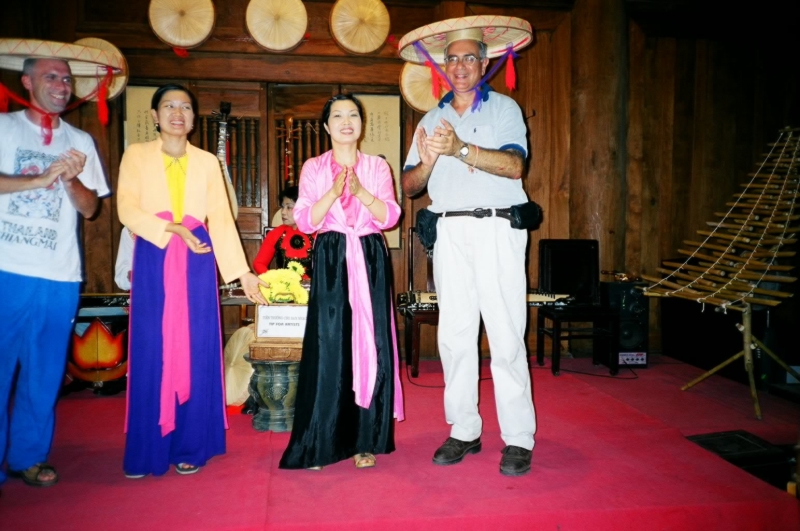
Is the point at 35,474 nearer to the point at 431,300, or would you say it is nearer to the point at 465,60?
the point at 465,60

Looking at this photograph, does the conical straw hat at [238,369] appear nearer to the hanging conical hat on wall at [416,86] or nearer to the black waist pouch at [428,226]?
the black waist pouch at [428,226]

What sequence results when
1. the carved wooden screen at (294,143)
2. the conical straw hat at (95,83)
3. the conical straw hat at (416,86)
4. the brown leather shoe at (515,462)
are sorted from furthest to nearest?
the carved wooden screen at (294,143)
the conical straw hat at (416,86)
the conical straw hat at (95,83)
the brown leather shoe at (515,462)

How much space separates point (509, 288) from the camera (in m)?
2.61

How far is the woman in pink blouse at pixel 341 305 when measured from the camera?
2.58 metres

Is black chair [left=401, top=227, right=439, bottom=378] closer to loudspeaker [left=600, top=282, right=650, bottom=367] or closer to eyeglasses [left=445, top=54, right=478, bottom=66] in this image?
loudspeaker [left=600, top=282, right=650, bottom=367]

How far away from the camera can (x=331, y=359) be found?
2584mm

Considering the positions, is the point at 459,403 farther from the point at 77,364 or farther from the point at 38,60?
the point at 77,364

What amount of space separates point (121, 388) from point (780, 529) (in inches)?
160

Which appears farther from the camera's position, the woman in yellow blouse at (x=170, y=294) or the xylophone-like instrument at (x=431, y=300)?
the xylophone-like instrument at (x=431, y=300)

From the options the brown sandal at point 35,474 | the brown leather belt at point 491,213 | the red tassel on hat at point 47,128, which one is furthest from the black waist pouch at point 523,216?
the brown sandal at point 35,474

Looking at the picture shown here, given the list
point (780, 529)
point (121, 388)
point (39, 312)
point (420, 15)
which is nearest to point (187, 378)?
Result: point (39, 312)

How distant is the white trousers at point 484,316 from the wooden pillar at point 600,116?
293cm

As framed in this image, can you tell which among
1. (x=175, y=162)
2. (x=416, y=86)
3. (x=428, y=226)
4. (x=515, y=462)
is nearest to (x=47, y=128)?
(x=175, y=162)

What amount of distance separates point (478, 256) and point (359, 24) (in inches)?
128
